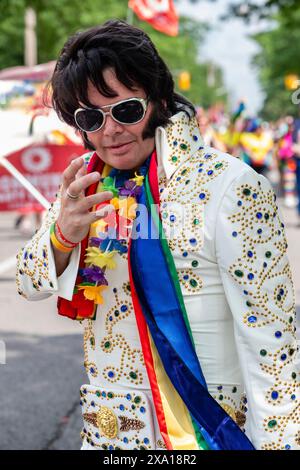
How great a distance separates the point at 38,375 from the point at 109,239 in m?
3.73

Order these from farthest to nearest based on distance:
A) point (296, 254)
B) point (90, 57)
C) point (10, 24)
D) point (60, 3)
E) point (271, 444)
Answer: point (10, 24), point (60, 3), point (296, 254), point (90, 57), point (271, 444)

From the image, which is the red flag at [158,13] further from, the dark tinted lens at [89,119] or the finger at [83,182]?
the finger at [83,182]

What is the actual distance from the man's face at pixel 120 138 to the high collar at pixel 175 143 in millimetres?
41

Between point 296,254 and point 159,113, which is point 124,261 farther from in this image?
point 296,254

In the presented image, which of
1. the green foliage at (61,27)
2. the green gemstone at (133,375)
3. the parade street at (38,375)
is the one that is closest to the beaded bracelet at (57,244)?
the green gemstone at (133,375)

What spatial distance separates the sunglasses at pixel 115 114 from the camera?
7.07ft

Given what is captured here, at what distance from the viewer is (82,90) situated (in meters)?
2.16

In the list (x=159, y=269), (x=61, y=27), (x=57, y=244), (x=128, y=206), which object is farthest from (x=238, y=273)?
(x=61, y=27)

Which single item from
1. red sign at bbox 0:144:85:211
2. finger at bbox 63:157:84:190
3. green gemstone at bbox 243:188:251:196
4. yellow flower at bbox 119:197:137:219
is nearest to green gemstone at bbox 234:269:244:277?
green gemstone at bbox 243:188:251:196

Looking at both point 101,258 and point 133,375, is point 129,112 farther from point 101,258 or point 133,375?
point 133,375

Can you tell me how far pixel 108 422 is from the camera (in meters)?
2.21

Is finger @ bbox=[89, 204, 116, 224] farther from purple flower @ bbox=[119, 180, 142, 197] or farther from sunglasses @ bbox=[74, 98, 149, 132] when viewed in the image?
sunglasses @ bbox=[74, 98, 149, 132]

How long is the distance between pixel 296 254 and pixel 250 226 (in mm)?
9368
